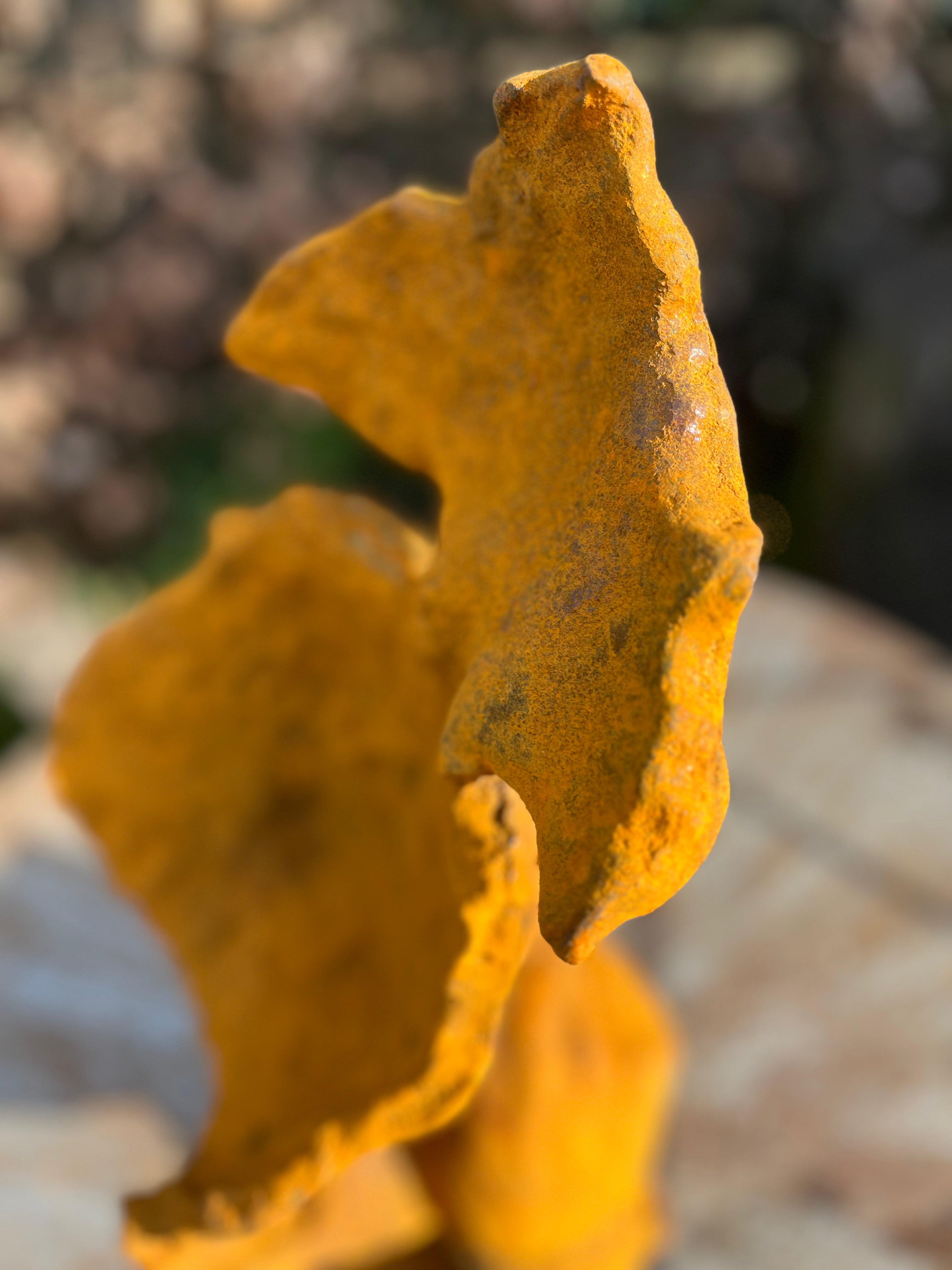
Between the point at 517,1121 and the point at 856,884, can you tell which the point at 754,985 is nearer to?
the point at 856,884

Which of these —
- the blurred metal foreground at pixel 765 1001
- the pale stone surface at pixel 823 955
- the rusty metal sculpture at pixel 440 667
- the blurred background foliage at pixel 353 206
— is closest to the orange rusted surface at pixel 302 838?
the rusty metal sculpture at pixel 440 667

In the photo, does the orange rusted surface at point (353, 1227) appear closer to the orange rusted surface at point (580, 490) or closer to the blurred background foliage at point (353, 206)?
the orange rusted surface at point (580, 490)

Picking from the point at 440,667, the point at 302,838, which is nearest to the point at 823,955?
the point at 302,838

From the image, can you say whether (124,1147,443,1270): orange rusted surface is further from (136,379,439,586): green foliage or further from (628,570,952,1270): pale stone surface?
(136,379,439,586): green foliage

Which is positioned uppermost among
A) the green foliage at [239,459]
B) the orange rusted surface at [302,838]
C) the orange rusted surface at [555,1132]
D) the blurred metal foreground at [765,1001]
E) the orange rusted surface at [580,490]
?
the orange rusted surface at [580,490]

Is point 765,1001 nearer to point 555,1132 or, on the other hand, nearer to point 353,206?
point 555,1132

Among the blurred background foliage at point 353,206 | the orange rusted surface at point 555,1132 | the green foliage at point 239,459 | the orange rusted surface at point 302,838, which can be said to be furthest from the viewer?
the green foliage at point 239,459
